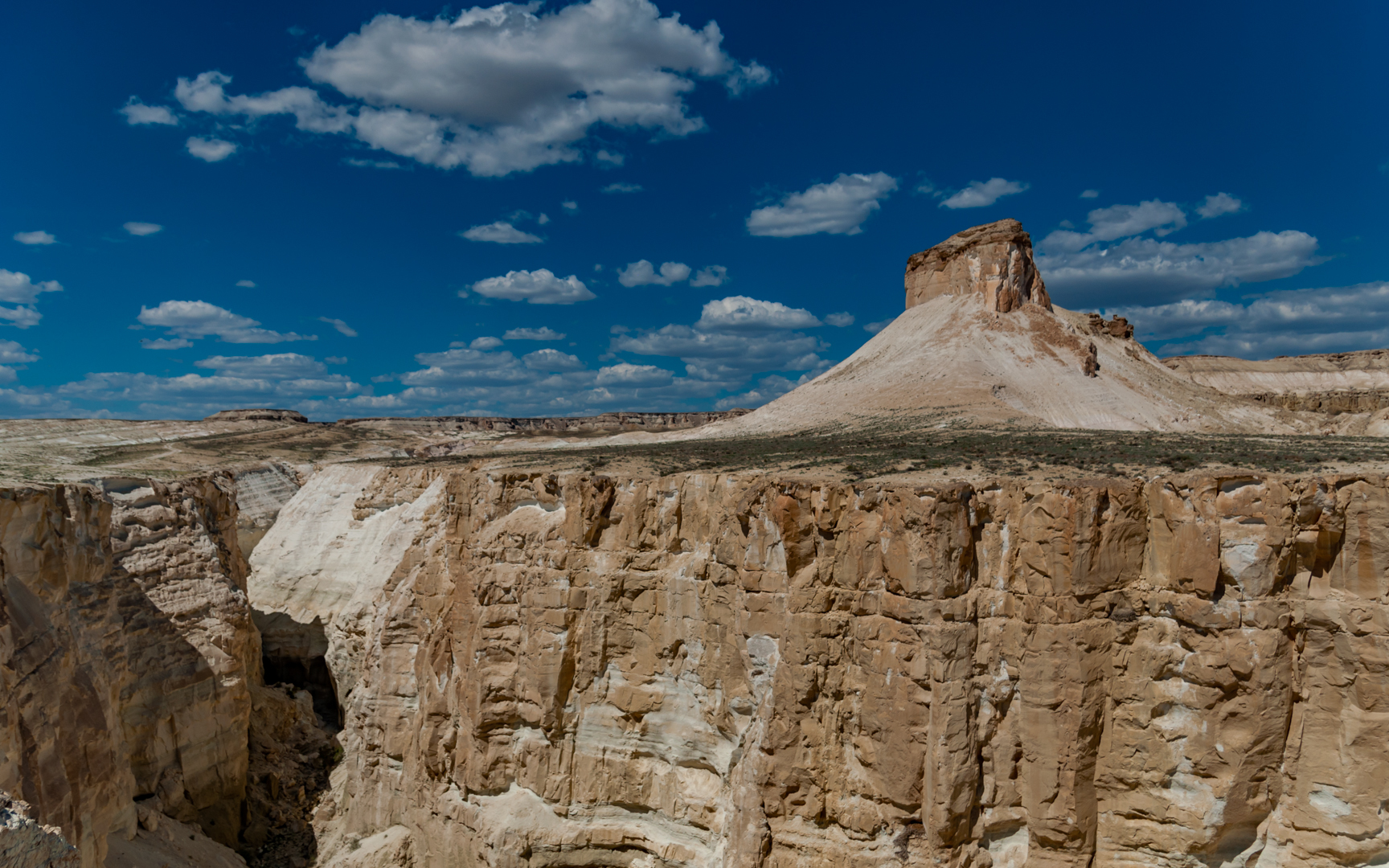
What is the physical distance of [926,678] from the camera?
45.8 ft

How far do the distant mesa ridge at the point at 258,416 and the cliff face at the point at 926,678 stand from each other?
73.7m

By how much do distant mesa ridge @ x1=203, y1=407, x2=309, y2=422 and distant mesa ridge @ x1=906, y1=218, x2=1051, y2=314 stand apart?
68805 millimetres

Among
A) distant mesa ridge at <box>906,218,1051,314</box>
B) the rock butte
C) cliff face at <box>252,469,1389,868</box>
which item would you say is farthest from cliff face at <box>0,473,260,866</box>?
distant mesa ridge at <box>906,218,1051,314</box>

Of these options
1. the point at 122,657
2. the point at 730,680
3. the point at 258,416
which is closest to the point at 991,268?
the point at 730,680

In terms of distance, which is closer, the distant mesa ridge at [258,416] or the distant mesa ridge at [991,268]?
the distant mesa ridge at [991,268]

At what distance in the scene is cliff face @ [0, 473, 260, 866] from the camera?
12.8 m

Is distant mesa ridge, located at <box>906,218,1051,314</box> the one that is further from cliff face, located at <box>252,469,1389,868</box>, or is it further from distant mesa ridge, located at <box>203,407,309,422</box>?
distant mesa ridge, located at <box>203,407,309,422</box>

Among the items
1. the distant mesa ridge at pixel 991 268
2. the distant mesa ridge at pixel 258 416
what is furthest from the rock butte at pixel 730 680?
the distant mesa ridge at pixel 258 416

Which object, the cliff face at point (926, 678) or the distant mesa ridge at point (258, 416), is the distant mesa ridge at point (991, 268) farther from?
the distant mesa ridge at point (258, 416)

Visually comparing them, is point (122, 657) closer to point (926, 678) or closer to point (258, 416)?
point (926, 678)

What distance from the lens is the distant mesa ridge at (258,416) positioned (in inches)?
3179

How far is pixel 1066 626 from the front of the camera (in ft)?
44.3

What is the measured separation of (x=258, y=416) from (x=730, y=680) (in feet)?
271

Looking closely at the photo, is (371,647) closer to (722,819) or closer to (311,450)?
(722,819)
